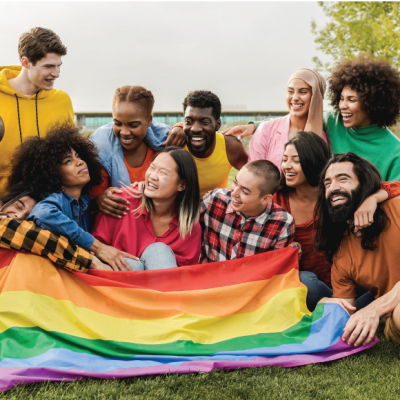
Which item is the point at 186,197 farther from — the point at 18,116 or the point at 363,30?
the point at 363,30

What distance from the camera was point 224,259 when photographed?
468cm

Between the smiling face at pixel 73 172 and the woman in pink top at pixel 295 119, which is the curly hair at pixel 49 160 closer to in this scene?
the smiling face at pixel 73 172

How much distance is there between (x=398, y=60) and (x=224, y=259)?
20.2 meters

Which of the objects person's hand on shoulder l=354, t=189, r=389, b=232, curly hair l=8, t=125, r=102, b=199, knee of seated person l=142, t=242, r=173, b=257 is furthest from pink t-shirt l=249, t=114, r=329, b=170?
curly hair l=8, t=125, r=102, b=199

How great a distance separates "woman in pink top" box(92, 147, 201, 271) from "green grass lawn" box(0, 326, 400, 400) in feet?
4.78

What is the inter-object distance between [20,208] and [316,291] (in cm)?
301

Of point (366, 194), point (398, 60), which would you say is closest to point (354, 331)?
point (366, 194)

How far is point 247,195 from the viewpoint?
4500 mm

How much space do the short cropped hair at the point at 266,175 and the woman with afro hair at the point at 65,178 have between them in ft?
4.84

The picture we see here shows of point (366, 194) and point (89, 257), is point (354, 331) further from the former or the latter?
point (89, 257)

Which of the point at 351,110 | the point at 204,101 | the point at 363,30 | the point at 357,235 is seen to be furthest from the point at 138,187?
the point at 363,30

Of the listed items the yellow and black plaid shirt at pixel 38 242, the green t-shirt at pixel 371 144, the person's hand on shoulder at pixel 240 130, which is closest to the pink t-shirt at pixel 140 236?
the yellow and black plaid shirt at pixel 38 242

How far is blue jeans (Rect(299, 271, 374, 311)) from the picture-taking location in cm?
459

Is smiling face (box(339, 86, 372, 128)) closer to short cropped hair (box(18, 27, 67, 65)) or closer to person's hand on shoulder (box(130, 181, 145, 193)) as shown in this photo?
person's hand on shoulder (box(130, 181, 145, 193))
